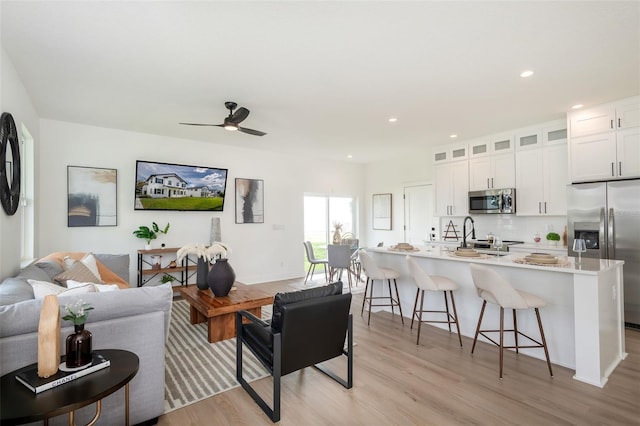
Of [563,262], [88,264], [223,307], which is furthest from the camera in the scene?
[88,264]

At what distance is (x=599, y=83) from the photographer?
132 inches

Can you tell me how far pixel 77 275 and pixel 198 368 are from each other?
1477 mm

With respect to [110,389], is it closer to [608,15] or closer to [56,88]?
[56,88]

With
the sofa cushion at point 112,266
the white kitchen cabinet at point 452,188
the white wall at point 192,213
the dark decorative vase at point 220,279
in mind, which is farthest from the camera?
the white kitchen cabinet at point 452,188

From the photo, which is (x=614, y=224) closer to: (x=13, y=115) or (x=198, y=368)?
(x=198, y=368)

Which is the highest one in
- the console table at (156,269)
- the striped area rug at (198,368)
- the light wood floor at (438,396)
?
the console table at (156,269)

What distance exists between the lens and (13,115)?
2.97 m

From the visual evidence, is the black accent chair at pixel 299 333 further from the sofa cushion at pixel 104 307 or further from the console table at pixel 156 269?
the console table at pixel 156 269

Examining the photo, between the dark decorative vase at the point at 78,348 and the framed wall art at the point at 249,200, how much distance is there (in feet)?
15.4

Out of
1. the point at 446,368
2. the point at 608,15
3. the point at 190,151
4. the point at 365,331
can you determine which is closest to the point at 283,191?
the point at 190,151

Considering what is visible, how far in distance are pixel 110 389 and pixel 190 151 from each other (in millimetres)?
4902

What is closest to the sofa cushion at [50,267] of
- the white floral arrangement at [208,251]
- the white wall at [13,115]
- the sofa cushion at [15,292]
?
the white wall at [13,115]

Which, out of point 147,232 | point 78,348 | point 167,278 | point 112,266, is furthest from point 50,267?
point 167,278

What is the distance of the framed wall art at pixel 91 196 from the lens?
4.68 meters
